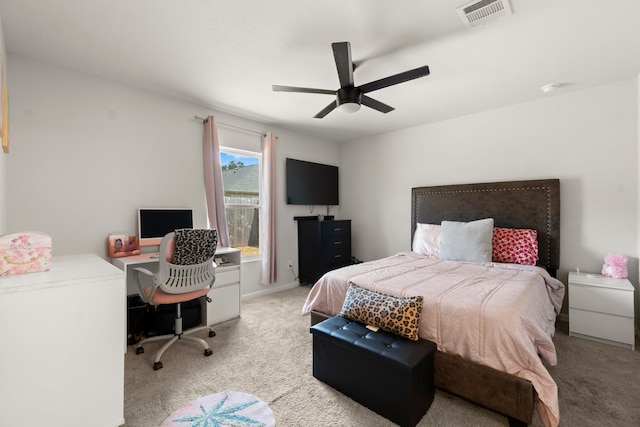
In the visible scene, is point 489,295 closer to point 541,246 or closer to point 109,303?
point 541,246

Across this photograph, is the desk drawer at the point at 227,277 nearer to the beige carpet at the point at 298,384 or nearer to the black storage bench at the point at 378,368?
the beige carpet at the point at 298,384

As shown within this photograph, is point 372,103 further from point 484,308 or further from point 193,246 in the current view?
point 193,246

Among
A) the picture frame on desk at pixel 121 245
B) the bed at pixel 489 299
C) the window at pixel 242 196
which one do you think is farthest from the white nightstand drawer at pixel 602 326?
the picture frame on desk at pixel 121 245

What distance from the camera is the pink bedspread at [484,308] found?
61.7 inches

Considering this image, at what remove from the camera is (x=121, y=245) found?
9.00 feet

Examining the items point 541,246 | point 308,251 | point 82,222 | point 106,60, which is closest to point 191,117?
point 106,60

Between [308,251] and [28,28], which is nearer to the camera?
[28,28]

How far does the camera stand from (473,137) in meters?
3.79

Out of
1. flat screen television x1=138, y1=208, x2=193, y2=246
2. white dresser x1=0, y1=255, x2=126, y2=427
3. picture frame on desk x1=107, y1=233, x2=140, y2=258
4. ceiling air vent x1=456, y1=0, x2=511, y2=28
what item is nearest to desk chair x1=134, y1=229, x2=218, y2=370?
picture frame on desk x1=107, y1=233, x2=140, y2=258

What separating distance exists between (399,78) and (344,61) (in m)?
0.43

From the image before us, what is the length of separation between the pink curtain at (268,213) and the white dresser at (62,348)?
7.96 feet

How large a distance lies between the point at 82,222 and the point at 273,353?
2095 millimetres

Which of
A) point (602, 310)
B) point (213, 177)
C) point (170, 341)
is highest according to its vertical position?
point (213, 177)

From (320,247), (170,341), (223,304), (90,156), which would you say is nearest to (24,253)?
(170,341)
